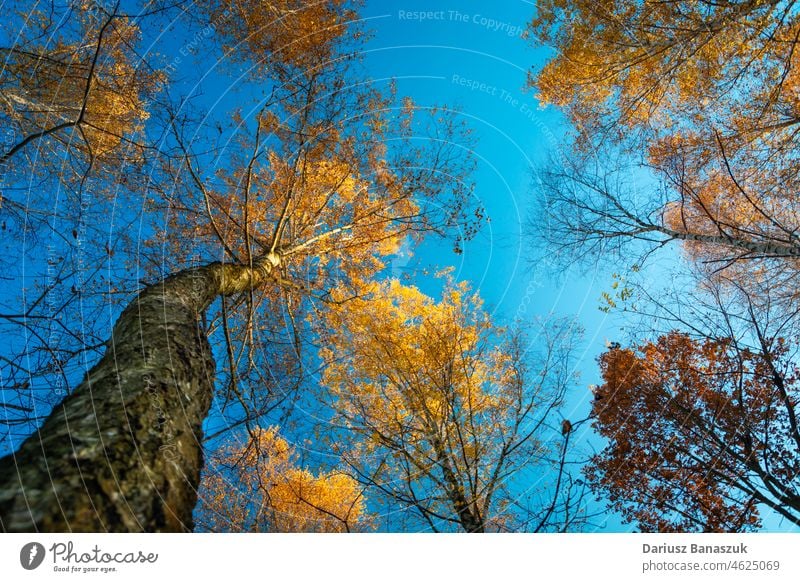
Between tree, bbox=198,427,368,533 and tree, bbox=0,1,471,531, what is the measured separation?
69.4 inches

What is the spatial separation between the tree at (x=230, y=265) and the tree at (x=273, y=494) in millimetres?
1763

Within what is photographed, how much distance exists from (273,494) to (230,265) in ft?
18.7

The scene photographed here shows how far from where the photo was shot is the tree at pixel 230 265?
1.55 m

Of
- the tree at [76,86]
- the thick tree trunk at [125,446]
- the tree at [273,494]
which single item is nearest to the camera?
the thick tree trunk at [125,446]

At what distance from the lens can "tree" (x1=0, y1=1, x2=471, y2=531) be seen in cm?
155

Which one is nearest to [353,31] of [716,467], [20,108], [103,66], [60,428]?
[103,66]

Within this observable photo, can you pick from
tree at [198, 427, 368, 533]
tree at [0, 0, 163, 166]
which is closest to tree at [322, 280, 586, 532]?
tree at [198, 427, 368, 533]

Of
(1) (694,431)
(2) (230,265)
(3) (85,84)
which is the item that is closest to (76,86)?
(3) (85,84)

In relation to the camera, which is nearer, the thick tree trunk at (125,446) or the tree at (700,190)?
the thick tree trunk at (125,446)

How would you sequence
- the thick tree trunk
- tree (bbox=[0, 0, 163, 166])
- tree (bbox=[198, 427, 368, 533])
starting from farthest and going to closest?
tree (bbox=[198, 427, 368, 533]), tree (bbox=[0, 0, 163, 166]), the thick tree trunk

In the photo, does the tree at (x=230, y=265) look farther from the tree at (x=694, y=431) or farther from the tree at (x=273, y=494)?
the tree at (x=694, y=431)

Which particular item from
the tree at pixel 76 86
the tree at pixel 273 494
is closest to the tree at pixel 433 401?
the tree at pixel 273 494

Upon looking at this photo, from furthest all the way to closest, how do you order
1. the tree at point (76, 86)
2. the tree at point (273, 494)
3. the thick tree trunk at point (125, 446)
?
the tree at point (273, 494)
the tree at point (76, 86)
the thick tree trunk at point (125, 446)

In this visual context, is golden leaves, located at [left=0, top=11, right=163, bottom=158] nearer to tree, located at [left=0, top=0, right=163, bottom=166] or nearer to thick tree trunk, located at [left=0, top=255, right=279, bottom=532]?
tree, located at [left=0, top=0, right=163, bottom=166]
